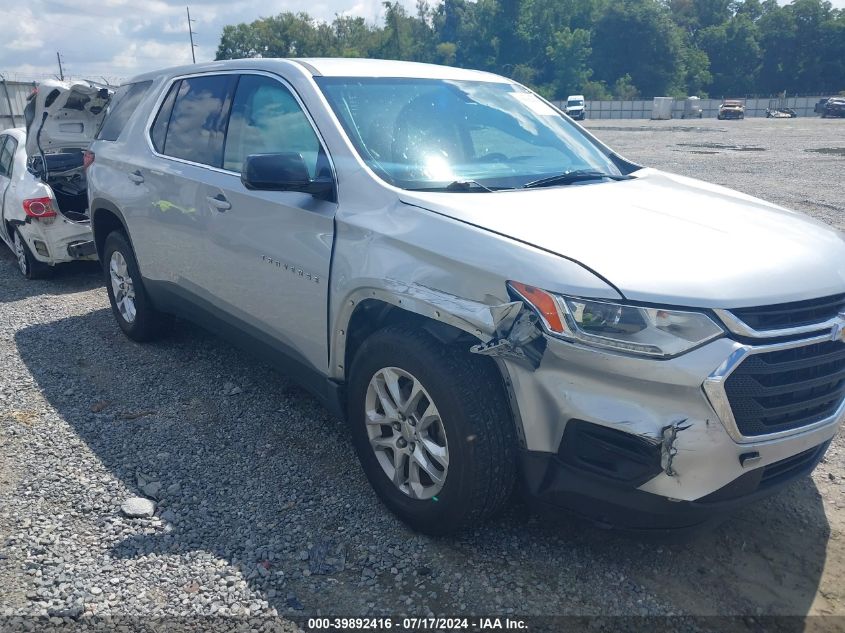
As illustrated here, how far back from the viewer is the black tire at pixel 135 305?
16.9 feet

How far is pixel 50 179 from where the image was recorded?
7449 mm

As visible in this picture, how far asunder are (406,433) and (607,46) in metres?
100

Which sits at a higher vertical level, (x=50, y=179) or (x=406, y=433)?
(x=50, y=179)

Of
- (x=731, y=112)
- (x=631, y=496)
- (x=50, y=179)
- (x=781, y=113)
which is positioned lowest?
(x=631, y=496)

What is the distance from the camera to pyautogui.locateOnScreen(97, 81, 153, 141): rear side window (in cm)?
519

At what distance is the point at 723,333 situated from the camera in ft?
7.64


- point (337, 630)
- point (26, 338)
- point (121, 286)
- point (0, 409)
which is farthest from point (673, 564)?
point (26, 338)

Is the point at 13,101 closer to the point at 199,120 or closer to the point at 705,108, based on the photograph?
the point at 199,120

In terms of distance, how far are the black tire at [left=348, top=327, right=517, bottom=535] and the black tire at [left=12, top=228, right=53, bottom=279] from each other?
589cm

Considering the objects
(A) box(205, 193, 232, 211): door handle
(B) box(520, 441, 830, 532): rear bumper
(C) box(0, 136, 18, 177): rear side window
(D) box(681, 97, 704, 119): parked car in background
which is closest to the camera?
(B) box(520, 441, 830, 532): rear bumper

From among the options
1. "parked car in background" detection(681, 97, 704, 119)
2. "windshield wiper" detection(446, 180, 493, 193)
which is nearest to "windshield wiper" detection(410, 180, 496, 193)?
"windshield wiper" detection(446, 180, 493, 193)

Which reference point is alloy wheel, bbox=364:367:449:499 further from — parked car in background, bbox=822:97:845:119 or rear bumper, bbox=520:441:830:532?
parked car in background, bbox=822:97:845:119

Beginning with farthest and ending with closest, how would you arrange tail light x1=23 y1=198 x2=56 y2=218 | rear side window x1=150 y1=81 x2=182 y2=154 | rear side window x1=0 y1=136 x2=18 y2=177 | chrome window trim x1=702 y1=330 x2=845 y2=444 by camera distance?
rear side window x1=0 y1=136 x2=18 y2=177, tail light x1=23 y1=198 x2=56 y2=218, rear side window x1=150 y1=81 x2=182 y2=154, chrome window trim x1=702 y1=330 x2=845 y2=444

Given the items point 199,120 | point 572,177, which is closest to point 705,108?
point 199,120
